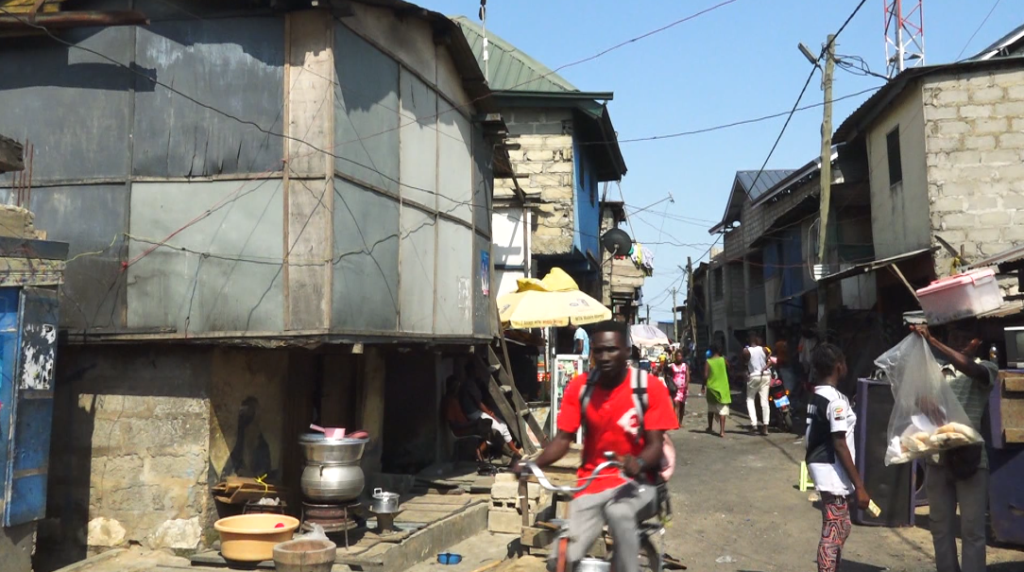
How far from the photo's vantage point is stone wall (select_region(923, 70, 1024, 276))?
1493 centimetres

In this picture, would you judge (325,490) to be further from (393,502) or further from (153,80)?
(153,80)

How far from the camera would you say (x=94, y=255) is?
8.10m

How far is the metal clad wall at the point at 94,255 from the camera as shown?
26.4ft

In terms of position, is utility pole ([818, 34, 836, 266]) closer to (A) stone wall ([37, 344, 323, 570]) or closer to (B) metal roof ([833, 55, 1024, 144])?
(B) metal roof ([833, 55, 1024, 144])

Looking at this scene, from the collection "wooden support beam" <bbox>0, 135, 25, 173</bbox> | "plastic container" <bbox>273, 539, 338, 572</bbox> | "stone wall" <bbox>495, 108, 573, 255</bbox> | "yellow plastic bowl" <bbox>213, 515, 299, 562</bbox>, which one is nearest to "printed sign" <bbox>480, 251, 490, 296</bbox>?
"stone wall" <bbox>495, 108, 573, 255</bbox>

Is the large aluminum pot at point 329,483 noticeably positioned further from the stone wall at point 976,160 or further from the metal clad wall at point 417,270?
the stone wall at point 976,160

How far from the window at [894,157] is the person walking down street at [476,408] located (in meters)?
10.1

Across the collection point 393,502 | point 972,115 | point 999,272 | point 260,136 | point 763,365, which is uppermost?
point 972,115

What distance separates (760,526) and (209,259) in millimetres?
6527

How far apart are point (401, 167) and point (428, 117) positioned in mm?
1165

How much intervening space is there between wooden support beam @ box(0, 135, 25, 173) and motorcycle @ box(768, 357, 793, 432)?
45.8ft

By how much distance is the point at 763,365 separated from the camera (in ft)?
55.5

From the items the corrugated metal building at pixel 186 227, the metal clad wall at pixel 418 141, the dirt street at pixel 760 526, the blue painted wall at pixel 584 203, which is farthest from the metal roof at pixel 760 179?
the corrugated metal building at pixel 186 227

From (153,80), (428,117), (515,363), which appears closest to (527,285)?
Answer: (515,363)
